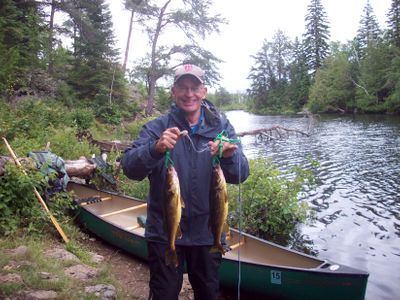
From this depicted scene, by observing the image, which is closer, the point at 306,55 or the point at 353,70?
the point at 353,70

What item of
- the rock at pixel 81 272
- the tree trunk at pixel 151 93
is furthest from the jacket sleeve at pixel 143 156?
the tree trunk at pixel 151 93

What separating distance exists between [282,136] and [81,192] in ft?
64.8

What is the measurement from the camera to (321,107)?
55.5m

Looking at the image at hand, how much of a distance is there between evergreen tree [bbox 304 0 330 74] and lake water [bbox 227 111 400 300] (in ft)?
175

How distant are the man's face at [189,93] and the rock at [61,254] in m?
3.72

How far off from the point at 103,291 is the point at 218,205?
8.42ft

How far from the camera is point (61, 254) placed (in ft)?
18.9

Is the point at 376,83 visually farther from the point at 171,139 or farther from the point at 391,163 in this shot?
the point at 171,139

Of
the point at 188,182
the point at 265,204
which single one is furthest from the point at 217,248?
the point at 265,204

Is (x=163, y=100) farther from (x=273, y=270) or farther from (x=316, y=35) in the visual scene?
(x=316, y=35)

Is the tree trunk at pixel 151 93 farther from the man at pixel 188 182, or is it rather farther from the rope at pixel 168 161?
the rope at pixel 168 161

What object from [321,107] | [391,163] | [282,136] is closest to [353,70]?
[321,107]

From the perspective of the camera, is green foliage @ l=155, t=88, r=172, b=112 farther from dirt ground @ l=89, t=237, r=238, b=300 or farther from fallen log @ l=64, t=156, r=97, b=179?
dirt ground @ l=89, t=237, r=238, b=300

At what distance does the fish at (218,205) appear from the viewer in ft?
9.06
